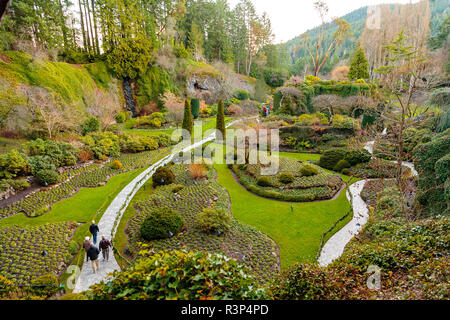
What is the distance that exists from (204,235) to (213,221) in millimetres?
653

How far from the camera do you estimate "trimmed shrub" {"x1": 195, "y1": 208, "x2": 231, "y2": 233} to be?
9.63m

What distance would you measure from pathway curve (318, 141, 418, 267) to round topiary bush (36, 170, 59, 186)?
601 inches

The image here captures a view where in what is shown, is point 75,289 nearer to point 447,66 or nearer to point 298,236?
point 298,236

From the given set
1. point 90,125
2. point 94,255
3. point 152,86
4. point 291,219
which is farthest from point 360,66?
point 94,255

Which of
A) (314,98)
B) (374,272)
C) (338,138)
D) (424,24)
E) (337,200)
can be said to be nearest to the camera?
(374,272)

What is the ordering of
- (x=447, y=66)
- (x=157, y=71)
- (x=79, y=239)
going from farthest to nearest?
(x=157, y=71)
(x=447, y=66)
(x=79, y=239)

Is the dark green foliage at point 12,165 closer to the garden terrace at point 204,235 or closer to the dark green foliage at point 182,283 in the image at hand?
the garden terrace at point 204,235

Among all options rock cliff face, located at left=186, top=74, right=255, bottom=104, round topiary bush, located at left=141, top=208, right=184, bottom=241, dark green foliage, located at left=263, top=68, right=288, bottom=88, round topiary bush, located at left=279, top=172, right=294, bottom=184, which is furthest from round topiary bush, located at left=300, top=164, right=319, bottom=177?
dark green foliage, located at left=263, top=68, right=288, bottom=88

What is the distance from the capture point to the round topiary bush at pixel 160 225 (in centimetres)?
928

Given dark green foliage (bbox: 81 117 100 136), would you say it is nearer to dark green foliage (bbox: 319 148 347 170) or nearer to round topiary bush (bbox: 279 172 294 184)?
round topiary bush (bbox: 279 172 294 184)

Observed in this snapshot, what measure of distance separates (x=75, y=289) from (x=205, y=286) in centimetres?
648

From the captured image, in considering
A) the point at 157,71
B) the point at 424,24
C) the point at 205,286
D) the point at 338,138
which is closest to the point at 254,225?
the point at 205,286

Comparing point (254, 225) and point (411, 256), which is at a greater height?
point (411, 256)

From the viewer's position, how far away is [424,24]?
42812 millimetres
